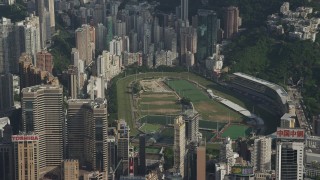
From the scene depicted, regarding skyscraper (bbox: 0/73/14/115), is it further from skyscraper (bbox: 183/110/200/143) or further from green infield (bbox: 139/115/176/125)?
skyscraper (bbox: 183/110/200/143)

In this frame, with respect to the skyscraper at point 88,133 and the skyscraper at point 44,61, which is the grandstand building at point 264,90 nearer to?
the skyscraper at point 44,61

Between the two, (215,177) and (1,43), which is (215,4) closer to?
(1,43)

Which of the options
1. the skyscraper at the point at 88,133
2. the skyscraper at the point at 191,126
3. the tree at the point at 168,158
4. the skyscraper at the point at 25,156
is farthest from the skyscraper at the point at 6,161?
the skyscraper at the point at 191,126

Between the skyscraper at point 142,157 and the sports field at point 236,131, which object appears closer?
the skyscraper at point 142,157

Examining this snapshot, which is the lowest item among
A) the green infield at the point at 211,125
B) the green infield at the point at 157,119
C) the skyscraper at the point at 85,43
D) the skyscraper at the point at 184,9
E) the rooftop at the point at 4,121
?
the green infield at the point at 211,125

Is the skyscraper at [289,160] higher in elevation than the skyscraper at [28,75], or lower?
lower

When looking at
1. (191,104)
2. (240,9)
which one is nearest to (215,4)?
(240,9)

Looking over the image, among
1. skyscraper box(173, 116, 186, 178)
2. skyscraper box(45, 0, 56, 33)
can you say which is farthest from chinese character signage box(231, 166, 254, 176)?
skyscraper box(45, 0, 56, 33)
